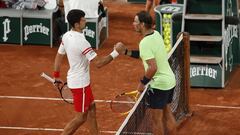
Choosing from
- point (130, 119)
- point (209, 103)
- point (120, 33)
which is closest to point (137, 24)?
point (130, 119)

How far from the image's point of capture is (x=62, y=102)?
11.8 m

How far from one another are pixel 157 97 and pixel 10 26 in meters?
7.67

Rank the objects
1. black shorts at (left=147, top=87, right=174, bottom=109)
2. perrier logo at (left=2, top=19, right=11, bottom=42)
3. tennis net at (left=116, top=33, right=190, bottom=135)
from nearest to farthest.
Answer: black shorts at (left=147, top=87, right=174, bottom=109)
tennis net at (left=116, top=33, right=190, bottom=135)
perrier logo at (left=2, top=19, right=11, bottom=42)

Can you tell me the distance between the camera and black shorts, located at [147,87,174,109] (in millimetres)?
8648

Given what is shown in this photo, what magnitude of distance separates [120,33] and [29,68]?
366 centimetres

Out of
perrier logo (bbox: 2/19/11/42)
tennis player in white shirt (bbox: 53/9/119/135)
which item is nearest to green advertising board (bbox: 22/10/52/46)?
perrier logo (bbox: 2/19/11/42)

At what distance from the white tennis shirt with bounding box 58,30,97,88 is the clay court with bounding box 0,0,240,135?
151cm

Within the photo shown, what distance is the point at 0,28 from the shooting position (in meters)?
15.7

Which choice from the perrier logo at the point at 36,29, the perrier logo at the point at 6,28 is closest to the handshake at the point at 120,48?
the perrier logo at the point at 36,29

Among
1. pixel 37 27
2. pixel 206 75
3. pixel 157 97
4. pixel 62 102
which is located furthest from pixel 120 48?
pixel 37 27

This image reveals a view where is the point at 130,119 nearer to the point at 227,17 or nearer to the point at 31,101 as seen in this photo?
the point at 31,101

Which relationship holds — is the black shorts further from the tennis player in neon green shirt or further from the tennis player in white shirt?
the tennis player in white shirt

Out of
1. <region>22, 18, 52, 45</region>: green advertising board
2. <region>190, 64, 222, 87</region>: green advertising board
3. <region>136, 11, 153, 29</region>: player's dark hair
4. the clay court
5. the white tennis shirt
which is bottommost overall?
the clay court

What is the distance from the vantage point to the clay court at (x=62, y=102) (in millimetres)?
10656
